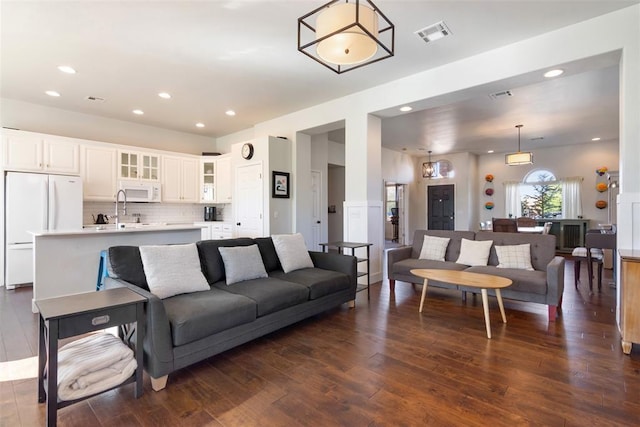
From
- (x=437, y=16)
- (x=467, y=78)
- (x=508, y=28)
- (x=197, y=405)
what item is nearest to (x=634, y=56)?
(x=508, y=28)

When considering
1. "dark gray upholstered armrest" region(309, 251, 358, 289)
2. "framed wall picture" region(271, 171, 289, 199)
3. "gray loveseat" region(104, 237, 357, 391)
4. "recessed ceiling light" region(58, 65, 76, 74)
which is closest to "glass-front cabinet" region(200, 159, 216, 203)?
"framed wall picture" region(271, 171, 289, 199)

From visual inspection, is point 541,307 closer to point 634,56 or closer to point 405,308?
point 405,308

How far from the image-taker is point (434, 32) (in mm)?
3199

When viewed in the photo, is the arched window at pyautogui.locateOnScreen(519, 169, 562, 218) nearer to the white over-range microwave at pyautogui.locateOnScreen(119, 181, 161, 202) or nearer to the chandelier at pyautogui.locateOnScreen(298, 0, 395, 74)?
the chandelier at pyautogui.locateOnScreen(298, 0, 395, 74)

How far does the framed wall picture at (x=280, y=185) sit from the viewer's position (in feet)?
18.6

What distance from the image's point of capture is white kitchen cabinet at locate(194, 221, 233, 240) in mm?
6473

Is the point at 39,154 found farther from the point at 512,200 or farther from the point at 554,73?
the point at 512,200

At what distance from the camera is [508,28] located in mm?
3139

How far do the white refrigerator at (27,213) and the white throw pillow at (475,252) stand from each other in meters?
5.81

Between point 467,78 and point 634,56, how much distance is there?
1414 mm

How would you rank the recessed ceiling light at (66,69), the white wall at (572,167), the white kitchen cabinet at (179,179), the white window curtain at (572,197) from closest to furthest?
1. the recessed ceiling light at (66,69)
2. the white kitchen cabinet at (179,179)
3. the white wall at (572,167)
4. the white window curtain at (572,197)

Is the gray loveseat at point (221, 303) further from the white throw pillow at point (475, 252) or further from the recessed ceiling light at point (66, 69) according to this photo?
the recessed ceiling light at point (66, 69)

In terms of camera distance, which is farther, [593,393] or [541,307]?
[541,307]

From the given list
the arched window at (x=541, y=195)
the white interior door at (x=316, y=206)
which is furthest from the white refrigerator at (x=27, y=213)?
the arched window at (x=541, y=195)
